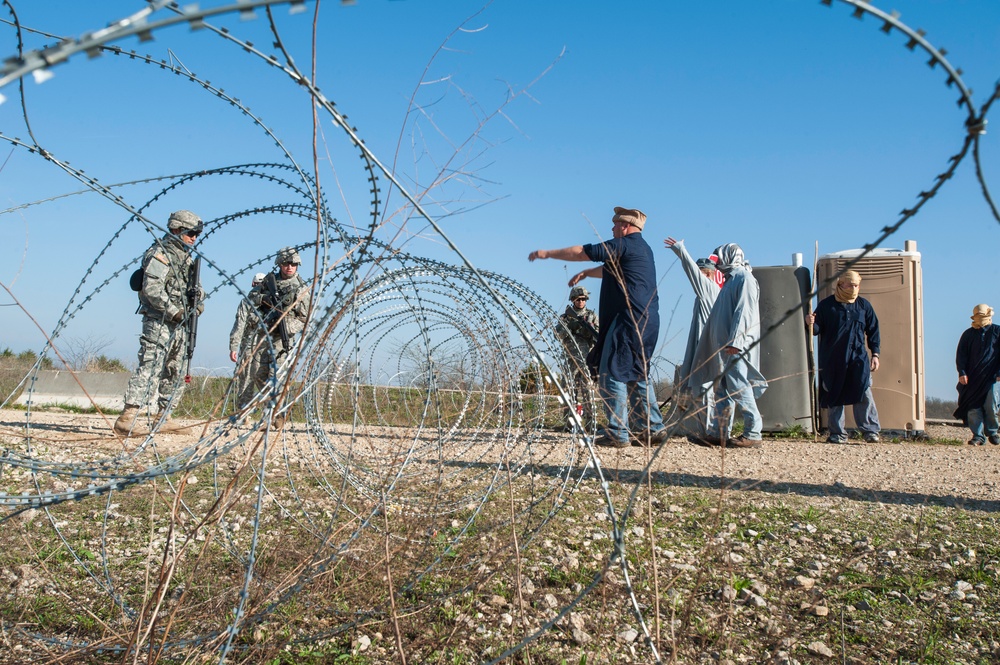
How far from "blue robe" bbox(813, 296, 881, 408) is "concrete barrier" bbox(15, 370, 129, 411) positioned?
9.75m

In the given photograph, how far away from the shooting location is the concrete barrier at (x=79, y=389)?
12.4m

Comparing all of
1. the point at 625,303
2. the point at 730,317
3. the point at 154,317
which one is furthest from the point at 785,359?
the point at 154,317

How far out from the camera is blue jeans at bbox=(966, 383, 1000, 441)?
9969 millimetres

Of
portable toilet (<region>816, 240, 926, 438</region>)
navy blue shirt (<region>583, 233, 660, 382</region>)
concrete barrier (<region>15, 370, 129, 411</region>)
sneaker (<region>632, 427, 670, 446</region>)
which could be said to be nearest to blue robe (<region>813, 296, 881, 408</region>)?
portable toilet (<region>816, 240, 926, 438</region>)

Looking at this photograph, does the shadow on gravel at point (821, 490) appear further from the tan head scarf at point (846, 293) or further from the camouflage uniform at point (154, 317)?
the tan head scarf at point (846, 293)

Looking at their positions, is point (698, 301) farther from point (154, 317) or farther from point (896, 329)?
point (154, 317)

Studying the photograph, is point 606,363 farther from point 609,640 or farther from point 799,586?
point 609,640

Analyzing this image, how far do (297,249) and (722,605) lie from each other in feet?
7.95

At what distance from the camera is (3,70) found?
1.29 m

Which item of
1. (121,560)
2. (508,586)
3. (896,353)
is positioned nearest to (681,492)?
(508,586)

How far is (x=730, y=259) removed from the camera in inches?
343

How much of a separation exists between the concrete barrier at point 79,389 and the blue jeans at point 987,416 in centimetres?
1155

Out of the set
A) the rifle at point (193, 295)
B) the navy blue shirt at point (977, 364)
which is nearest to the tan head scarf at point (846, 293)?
the navy blue shirt at point (977, 364)

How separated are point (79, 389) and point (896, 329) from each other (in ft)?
40.8
